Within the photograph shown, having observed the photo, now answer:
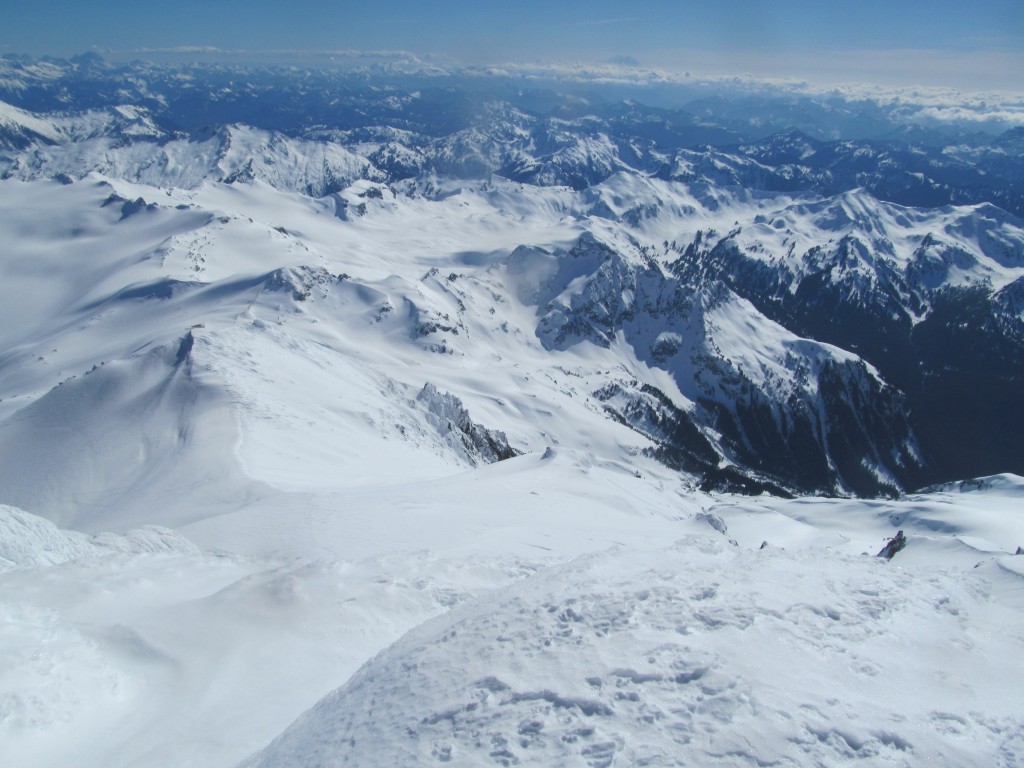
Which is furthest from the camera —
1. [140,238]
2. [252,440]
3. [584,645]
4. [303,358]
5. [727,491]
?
[140,238]

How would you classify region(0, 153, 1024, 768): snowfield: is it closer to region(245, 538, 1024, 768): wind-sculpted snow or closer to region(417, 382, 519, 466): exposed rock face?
region(245, 538, 1024, 768): wind-sculpted snow

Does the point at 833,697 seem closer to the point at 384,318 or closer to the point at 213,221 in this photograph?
the point at 384,318

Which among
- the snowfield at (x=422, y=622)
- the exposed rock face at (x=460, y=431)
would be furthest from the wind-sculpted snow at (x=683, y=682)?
the exposed rock face at (x=460, y=431)

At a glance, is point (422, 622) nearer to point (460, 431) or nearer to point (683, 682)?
point (683, 682)

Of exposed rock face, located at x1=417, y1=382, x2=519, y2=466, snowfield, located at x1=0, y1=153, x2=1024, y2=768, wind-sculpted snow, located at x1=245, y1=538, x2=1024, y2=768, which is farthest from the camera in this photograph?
exposed rock face, located at x1=417, y1=382, x2=519, y2=466

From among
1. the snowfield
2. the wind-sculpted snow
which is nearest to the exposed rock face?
the snowfield

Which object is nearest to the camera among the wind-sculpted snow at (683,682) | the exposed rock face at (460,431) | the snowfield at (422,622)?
the wind-sculpted snow at (683,682)

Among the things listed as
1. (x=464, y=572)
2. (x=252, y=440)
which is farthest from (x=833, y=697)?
(x=252, y=440)

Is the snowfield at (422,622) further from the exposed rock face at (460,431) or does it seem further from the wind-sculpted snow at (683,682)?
the exposed rock face at (460,431)
